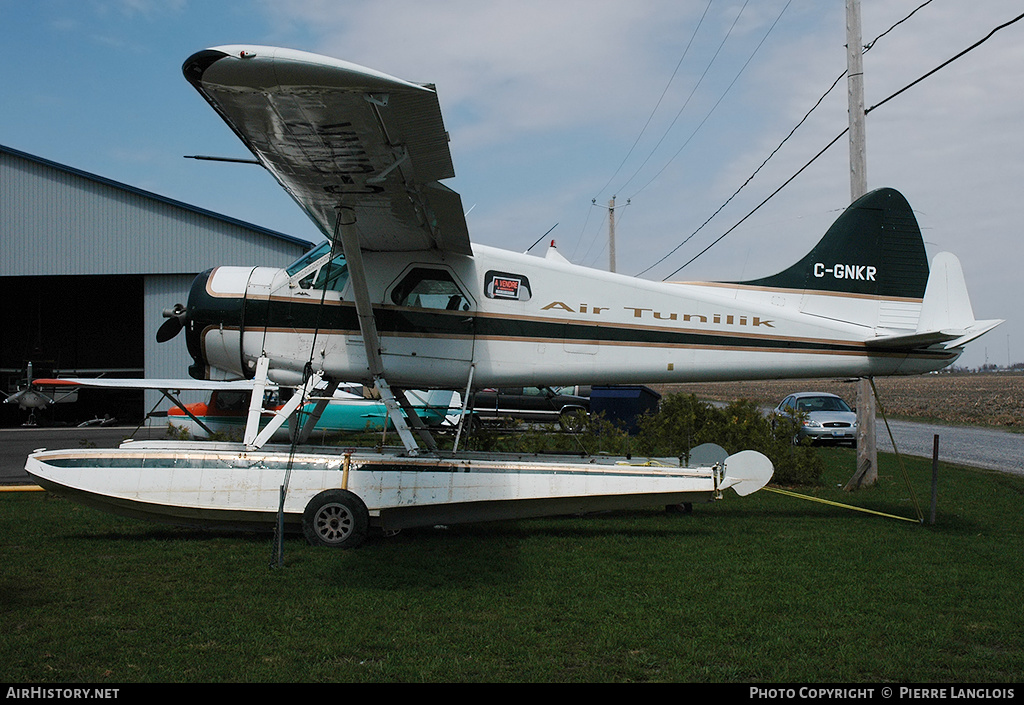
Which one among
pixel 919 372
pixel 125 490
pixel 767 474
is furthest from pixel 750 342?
pixel 125 490

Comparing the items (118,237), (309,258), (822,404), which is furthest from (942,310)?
(118,237)

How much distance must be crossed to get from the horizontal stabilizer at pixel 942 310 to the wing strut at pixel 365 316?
5291mm

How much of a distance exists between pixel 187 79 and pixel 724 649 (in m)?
4.83

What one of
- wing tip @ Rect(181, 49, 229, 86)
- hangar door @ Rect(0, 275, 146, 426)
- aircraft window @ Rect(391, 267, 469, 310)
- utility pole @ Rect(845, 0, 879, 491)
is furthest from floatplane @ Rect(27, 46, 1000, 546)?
hangar door @ Rect(0, 275, 146, 426)

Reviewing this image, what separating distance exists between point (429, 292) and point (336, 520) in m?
2.61

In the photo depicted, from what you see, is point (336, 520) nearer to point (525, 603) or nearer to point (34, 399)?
point (525, 603)

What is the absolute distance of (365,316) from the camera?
7543mm

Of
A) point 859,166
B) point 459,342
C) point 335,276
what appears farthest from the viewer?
point 859,166

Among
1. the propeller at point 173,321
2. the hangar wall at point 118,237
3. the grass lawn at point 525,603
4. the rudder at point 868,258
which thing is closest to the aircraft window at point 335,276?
the propeller at point 173,321

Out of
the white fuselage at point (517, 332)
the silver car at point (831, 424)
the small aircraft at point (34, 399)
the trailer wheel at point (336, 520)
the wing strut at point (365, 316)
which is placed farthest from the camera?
the small aircraft at point (34, 399)

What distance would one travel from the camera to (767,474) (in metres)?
8.15

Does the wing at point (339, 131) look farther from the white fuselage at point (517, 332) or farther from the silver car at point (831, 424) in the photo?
the silver car at point (831, 424)

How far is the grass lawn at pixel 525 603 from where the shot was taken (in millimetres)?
4234

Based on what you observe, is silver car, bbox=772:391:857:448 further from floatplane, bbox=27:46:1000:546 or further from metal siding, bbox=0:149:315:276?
metal siding, bbox=0:149:315:276
